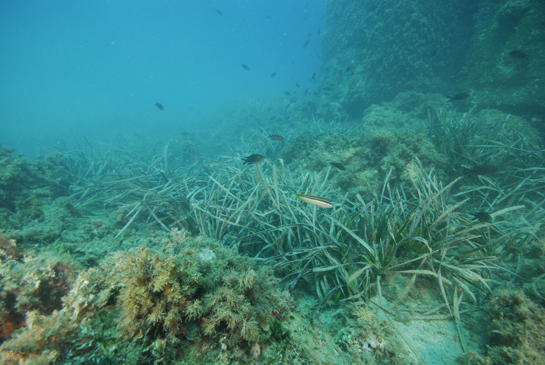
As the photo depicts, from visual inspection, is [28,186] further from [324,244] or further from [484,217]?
[484,217]

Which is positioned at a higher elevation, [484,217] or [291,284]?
[291,284]

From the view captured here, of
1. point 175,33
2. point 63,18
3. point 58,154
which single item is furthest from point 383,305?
point 175,33

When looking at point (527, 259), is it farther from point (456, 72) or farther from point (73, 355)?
point (456, 72)

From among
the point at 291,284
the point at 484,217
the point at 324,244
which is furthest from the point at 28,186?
the point at 484,217

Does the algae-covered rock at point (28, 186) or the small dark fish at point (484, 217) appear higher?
the algae-covered rock at point (28, 186)

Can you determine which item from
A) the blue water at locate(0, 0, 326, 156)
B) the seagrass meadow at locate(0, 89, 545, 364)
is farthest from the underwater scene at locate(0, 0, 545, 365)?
the blue water at locate(0, 0, 326, 156)

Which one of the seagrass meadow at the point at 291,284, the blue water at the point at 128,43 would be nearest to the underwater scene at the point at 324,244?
the seagrass meadow at the point at 291,284

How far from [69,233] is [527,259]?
678cm

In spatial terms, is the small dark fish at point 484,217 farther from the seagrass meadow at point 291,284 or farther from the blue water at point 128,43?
the blue water at point 128,43

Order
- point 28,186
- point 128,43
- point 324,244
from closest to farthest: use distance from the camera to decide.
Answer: point 324,244
point 28,186
point 128,43

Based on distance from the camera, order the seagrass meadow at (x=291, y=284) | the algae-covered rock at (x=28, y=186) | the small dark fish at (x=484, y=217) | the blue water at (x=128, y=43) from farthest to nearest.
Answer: the blue water at (x=128, y=43) < the algae-covered rock at (x=28, y=186) < the small dark fish at (x=484, y=217) < the seagrass meadow at (x=291, y=284)

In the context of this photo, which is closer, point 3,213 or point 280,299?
point 280,299

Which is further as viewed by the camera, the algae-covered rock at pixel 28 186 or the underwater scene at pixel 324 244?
the algae-covered rock at pixel 28 186

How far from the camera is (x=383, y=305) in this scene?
2109mm
